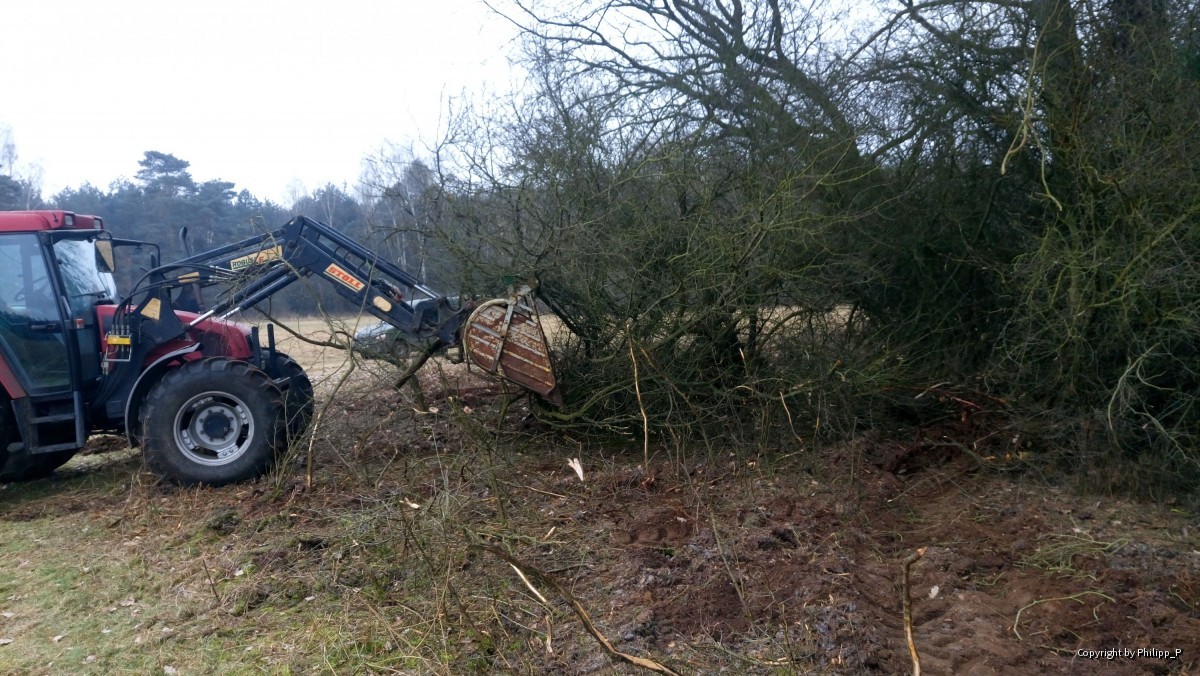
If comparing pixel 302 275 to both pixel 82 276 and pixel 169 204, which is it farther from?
pixel 169 204

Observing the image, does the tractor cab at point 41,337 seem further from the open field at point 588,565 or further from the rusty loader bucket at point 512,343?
the rusty loader bucket at point 512,343

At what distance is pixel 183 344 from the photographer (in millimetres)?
7750

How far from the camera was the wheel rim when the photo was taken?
725 centimetres

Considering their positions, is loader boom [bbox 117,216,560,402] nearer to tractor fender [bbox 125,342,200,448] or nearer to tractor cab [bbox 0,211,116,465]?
tractor fender [bbox 125,342,200,448]

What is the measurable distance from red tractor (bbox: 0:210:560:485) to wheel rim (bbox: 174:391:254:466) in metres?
0.01

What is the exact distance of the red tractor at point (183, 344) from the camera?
7.23 metres

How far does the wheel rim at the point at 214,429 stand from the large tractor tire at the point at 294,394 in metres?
0.33

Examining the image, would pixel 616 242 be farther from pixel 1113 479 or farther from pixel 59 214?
pixel 59 214

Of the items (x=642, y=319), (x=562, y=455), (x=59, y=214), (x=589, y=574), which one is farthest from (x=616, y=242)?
(x=59, y=214)

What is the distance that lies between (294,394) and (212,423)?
0.68 metres

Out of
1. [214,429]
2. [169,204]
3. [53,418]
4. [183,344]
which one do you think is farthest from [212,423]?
[169,204]

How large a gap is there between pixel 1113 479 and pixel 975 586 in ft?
6.93

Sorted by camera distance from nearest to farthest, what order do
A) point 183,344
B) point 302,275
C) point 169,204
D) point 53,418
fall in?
point 53,418 → point 302,275 → point 183,344 → point 169,204
